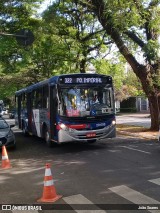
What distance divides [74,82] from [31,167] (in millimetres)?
4307

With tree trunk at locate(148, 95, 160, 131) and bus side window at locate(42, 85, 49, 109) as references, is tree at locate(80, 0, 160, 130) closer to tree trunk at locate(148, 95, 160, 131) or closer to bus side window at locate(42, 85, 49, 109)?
tree trunk at locate(148, 95, 160, 131)

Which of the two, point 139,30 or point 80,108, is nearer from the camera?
point 80,108

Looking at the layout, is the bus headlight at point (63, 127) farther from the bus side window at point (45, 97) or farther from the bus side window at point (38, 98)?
the bus side window at point (38, 98)

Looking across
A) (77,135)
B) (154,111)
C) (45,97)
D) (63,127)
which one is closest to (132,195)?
(77,135)

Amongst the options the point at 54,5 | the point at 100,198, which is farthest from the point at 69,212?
the point at 54,5

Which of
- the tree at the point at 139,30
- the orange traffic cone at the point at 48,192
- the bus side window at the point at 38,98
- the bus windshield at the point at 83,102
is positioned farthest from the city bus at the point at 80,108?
the orange traffic cone at the point at 48,192

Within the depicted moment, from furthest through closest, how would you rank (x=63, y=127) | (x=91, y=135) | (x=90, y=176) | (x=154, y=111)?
(x=154, y=111)
(x=91, y=135)
(x=63, y=127)
(x=90, y=176)

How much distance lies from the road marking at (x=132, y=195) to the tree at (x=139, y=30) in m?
10.5

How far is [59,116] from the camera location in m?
13.5

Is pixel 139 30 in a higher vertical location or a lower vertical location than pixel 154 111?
higher

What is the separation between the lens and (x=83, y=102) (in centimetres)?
1341

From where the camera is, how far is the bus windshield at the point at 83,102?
13312 millimetres

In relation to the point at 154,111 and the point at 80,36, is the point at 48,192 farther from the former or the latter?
the point at 80,36

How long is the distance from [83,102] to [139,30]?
8816 millimetres
